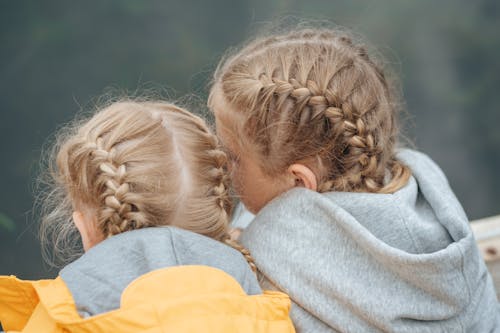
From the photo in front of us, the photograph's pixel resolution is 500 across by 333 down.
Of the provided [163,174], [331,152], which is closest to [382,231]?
[331,152]

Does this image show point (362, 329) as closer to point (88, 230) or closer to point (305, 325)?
point (305, 325)

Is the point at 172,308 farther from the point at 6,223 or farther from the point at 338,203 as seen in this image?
the point at 6,223

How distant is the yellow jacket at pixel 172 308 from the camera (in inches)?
45.1

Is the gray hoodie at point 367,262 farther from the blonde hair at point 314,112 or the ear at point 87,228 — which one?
the ear at point 87,228

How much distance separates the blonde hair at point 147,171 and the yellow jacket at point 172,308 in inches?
7.0

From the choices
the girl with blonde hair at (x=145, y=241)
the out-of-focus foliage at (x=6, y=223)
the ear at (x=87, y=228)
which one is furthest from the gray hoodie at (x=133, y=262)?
the out-of-focus foliage at (x=6, y=223)

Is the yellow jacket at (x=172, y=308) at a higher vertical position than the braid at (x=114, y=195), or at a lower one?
lower

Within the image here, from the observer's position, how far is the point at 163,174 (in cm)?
A: 137

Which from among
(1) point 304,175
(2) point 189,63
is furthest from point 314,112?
(2) point 189,63

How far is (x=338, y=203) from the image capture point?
57.2 inches

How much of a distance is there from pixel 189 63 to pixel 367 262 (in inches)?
37.3

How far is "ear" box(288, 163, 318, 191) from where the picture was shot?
1.50 metres

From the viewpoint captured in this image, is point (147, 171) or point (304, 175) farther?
point (304, 175)

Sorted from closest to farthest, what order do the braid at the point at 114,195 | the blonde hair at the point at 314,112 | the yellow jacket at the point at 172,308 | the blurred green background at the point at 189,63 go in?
the yellow jacket at the point at 172,308 < the braid at the point at 114,195 < the blonde hair at the point at 314,112 < the blurred green background at the point at 189,63
